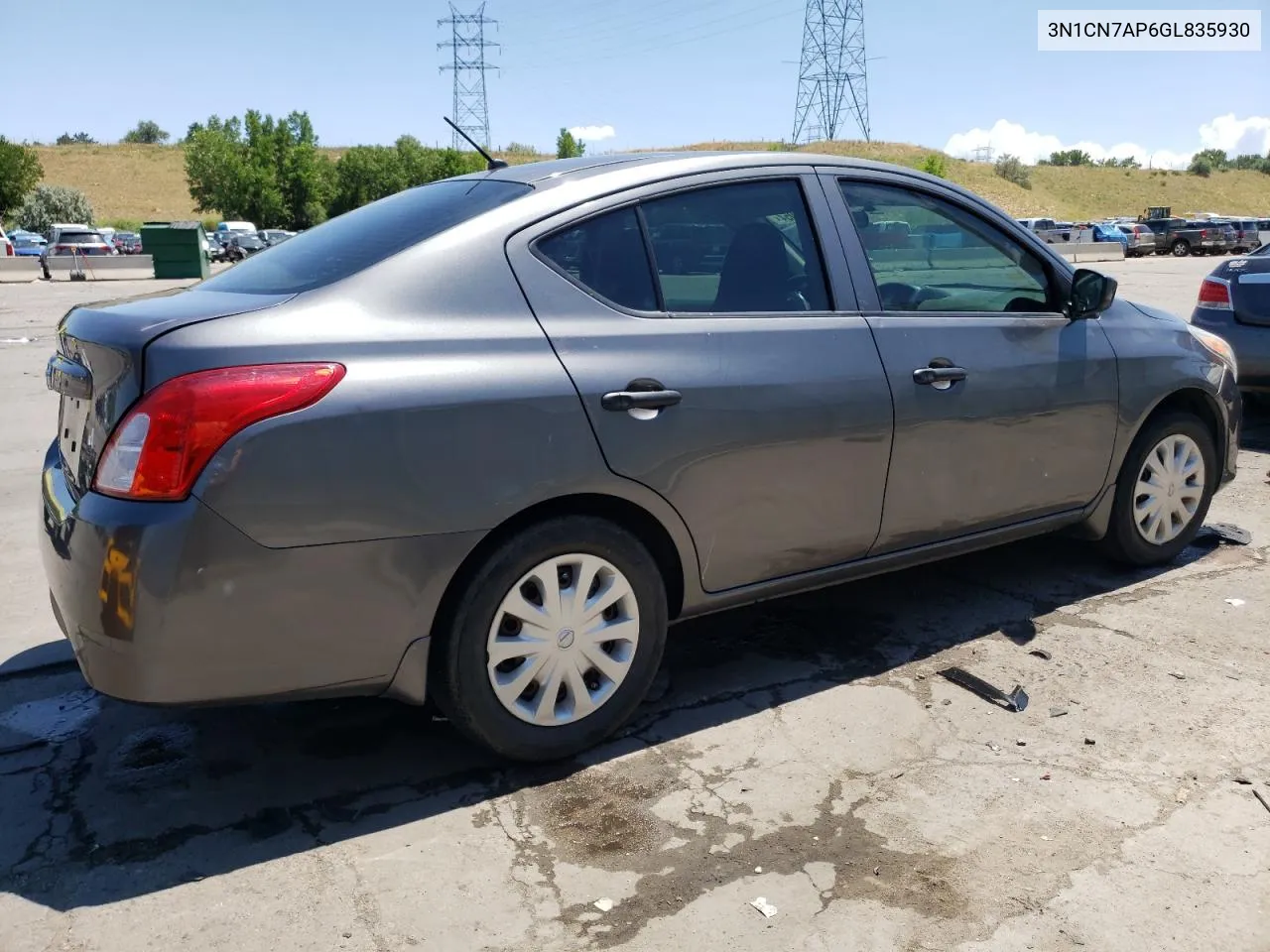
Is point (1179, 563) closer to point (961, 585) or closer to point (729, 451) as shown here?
point (961, 585)

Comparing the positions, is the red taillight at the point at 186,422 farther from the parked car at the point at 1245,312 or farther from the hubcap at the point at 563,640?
the parked car at the point at 1245,312

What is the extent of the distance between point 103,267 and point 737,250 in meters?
33.6

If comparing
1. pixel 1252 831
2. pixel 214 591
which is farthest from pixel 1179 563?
pixel 214 591

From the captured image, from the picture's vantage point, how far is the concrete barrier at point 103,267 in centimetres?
3125

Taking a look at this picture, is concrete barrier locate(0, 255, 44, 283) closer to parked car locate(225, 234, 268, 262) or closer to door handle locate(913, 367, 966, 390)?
parked car locate(225, 234, 268, 262)

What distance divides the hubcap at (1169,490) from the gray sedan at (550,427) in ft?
1.72

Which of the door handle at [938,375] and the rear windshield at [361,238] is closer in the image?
the rear windshield at [361,238]

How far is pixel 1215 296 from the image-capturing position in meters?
7.70

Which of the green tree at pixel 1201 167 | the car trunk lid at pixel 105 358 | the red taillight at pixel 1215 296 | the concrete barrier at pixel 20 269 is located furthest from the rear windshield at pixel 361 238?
the green tree at pixel 1201 167

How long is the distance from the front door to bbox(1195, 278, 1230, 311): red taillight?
403cm

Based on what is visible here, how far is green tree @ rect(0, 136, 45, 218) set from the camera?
64438 millimetres

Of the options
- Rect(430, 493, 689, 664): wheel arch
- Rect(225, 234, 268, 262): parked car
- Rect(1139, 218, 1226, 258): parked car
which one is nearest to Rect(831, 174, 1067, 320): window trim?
Rect(430, 493, 689, 664): wheel arch

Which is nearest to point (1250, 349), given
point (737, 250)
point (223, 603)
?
point (737, 250)

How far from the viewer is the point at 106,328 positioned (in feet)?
9.09
